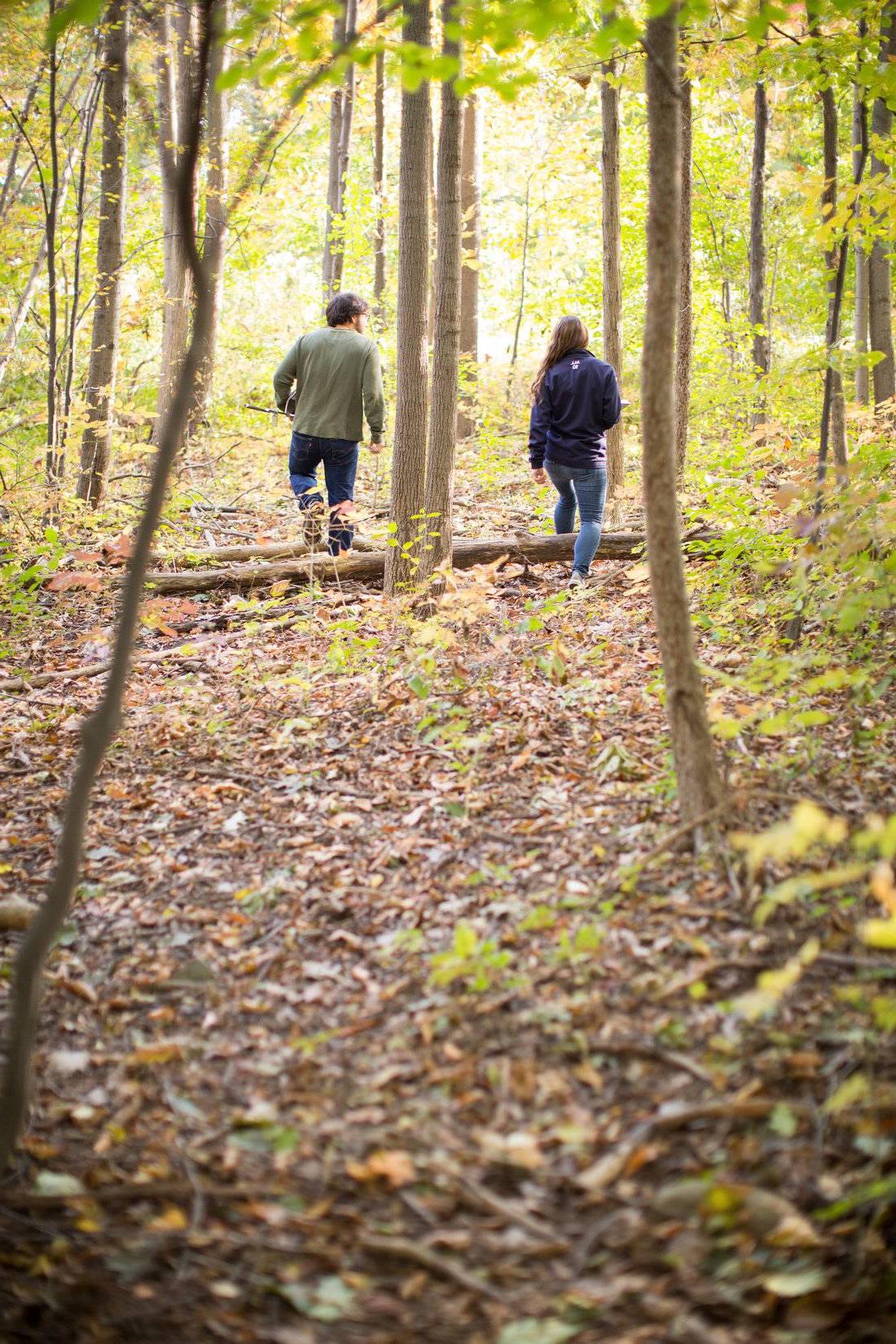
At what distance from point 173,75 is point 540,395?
7.80m

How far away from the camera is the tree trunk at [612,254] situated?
8.46 meters

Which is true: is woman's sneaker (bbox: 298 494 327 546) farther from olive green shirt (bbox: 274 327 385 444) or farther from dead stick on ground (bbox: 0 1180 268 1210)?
dead stick on ground (bbox: 0 1180 268 1210)

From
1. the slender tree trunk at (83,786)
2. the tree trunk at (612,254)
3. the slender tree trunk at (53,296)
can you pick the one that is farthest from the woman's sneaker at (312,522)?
the slender tree trunk at (83,786)

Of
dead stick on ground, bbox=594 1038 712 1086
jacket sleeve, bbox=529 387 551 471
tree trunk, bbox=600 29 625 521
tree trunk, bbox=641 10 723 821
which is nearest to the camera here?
dead stick on ground, bbox=594 1038 712 1086

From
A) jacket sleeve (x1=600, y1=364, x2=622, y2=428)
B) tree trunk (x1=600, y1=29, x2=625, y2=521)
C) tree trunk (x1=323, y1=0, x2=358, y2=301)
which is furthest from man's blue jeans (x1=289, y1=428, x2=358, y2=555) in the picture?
tree trunk (x1=323, y1=0, x2=358, y2=301)

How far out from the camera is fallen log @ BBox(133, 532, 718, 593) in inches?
304

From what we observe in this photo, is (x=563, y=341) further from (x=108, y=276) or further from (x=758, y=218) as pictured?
(x=108, y=276)

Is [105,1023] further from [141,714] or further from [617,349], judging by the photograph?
[617,349]

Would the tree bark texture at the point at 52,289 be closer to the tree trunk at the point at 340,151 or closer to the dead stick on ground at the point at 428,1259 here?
the tree trunk at the point at 340,151

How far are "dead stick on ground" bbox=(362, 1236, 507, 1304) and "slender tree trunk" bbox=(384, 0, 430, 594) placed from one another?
4348 millimetres

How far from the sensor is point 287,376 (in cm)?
747

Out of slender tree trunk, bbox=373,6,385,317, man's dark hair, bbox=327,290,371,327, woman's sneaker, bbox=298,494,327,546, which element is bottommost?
woman's sneaker, bbox=298,494,327,546

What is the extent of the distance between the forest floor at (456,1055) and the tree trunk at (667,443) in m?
0.26

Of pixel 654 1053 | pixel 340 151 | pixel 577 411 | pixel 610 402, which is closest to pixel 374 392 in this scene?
pixel 577 411
